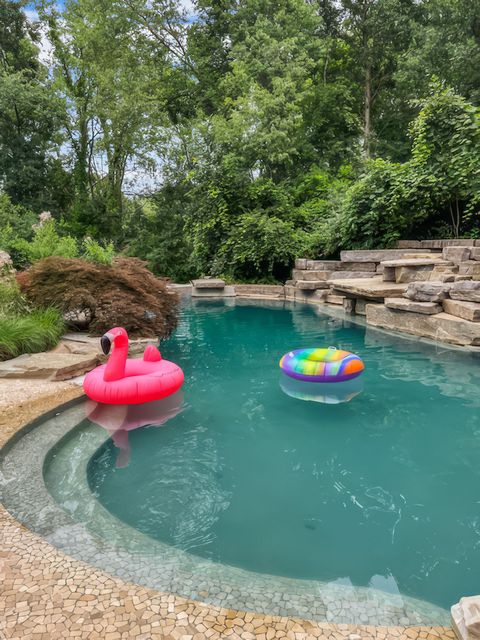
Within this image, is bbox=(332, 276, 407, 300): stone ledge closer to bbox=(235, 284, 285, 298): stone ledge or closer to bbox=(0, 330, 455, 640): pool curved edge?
bbox=(235, 284, 285, 298): stone ledge

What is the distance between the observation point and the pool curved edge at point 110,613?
5.24 ft

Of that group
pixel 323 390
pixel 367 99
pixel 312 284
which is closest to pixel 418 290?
pixel 323 390

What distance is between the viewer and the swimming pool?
2070 millimetres

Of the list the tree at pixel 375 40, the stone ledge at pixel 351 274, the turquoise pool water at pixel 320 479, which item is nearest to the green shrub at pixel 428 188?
the stone ledge at pixel 351 274

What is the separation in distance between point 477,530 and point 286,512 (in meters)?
1.13

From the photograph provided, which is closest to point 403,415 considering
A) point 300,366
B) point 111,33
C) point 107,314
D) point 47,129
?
point 300,366

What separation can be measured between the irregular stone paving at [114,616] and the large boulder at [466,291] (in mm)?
5695

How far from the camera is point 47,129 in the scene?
17328mm

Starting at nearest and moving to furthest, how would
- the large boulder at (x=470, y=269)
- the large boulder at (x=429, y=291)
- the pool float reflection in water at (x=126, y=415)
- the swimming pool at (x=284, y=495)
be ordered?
the swimming pool at (x=284, y=495) → the pool float reflection in water at (x=126, y=415) → the large boulder at (x=429, y=291) → the large boulder at (x=470, y=269)

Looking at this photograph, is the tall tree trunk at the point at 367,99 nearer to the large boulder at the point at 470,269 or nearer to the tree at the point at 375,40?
the tree at the point at 375,40

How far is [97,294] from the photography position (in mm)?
6039

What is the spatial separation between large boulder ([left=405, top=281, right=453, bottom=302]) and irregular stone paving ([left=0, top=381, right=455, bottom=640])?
5.97 m

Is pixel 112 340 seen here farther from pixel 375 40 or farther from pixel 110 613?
pixel 375 40

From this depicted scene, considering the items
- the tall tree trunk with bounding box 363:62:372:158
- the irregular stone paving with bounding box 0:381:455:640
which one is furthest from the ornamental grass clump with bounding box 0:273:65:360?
the tall tree trunk with bounding box 363:62:372:158
